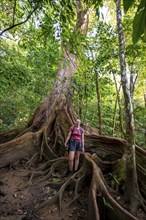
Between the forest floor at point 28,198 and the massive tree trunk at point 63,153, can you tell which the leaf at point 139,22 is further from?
the forest floor at point 28,198

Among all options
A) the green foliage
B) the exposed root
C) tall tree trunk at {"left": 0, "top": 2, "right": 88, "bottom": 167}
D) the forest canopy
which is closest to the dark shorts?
the exposed root

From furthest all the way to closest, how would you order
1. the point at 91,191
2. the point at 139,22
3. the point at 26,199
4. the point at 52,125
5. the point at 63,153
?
1. the point at 52,125
2. the point at 63,153
3. the point at 26,199
4. the point at 91,191
5. the point at 139,22

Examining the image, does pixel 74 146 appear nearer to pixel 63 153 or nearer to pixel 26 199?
pixel 63 153

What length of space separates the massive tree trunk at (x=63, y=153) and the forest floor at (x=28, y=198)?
11cm

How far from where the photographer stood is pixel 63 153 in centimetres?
647

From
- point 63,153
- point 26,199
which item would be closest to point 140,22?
point 26,199

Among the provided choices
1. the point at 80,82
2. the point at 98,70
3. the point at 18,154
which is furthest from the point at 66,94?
the point at 18,154

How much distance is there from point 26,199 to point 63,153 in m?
2.30

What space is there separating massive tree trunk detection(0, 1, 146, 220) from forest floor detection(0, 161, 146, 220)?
11 centimetres

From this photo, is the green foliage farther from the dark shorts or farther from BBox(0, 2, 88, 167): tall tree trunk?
BBox(0, 2, 88, 167): tall tree trunk

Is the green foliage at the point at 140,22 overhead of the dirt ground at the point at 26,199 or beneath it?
overhead

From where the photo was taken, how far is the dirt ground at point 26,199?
3795 mm

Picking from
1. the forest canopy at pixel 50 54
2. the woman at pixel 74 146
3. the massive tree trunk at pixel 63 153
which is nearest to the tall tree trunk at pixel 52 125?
the massive tree trunk at pixel 63 153

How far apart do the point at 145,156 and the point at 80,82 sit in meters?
3.64
